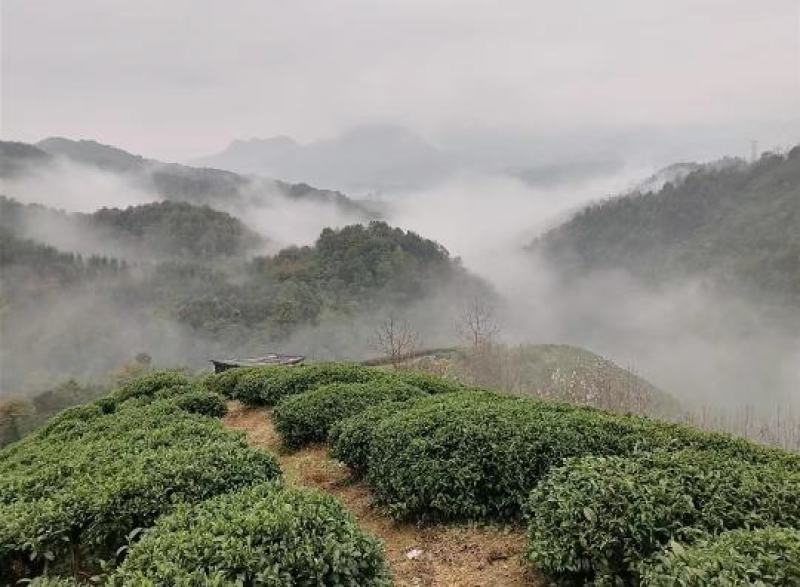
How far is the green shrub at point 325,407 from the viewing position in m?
9.27

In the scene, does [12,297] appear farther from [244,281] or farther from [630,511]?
[630,511]

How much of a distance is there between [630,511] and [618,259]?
342 ft

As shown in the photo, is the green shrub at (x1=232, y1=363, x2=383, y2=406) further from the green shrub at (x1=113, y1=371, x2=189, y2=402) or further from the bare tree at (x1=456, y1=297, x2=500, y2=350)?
the bare tree at (x1=456, y1=297, x2=500, y2=350)

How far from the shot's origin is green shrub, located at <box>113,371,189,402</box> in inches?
540

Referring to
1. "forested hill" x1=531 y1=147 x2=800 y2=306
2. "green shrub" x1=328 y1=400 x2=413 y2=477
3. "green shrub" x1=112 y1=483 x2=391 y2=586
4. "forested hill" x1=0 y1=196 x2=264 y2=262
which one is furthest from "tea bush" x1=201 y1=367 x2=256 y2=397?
"forested hill" x1=0 y1=196 x2=264 y2=262

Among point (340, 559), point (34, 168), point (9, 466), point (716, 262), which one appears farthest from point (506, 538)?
point (34, 168)

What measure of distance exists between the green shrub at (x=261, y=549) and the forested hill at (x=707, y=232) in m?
79.8

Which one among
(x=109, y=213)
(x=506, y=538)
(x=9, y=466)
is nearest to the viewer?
(x=506, y=538)

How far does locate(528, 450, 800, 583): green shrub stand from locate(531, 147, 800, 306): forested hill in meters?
77.7

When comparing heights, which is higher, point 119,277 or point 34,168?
point 34,168

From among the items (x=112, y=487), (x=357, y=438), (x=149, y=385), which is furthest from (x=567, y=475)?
(x=149, y=385)

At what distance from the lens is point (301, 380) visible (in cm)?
1216

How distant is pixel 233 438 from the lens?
7344 mm

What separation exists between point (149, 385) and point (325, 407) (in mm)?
6163
